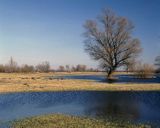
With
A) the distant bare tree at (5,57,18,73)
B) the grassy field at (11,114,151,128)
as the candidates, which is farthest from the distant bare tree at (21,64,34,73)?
the grassy field at (11,114,151,128)

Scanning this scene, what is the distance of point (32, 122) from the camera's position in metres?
16.9

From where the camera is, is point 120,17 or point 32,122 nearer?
point 32,122

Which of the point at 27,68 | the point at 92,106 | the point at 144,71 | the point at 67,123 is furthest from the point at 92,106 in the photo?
the point at 27,68

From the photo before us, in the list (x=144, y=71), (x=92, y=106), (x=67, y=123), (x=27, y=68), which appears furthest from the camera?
(x=27, y=68)

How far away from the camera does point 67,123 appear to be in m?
16.3

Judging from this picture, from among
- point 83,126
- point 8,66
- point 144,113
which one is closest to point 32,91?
point 144,113

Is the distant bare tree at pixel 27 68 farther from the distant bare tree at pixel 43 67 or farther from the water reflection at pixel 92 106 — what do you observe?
the water reflection at pixel 92 106

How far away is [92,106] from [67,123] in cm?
771

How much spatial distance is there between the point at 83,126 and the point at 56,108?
7.64 m

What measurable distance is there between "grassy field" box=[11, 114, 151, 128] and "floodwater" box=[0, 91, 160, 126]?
64.7 inches

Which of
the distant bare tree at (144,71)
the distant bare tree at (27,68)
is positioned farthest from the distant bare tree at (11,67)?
the distant bare tree at (144,71)

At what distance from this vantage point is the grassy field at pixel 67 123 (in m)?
15.7

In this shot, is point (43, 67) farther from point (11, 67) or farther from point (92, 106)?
point (92, 106)

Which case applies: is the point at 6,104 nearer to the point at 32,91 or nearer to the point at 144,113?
the point at 32,91
